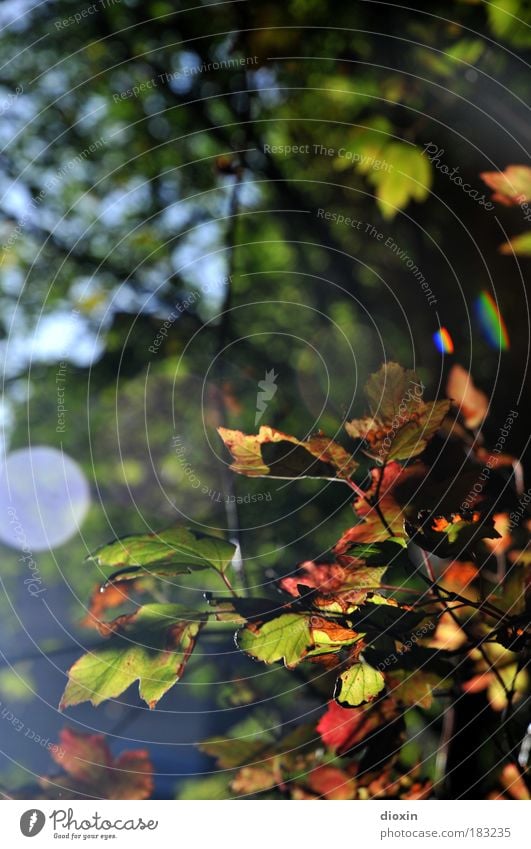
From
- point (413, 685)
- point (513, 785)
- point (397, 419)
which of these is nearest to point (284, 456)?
point (397, 419)

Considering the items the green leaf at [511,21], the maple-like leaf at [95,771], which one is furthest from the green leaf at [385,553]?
the green leaf at [511,21]


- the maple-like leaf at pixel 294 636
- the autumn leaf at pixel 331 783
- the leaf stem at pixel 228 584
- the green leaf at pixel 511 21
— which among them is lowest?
the autumn leaf at pixel 331 783

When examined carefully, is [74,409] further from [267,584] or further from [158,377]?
[267,584]

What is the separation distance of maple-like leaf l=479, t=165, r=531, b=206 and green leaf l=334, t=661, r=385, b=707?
1.18 feet

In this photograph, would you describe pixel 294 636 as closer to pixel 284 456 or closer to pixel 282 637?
pixel 282 637

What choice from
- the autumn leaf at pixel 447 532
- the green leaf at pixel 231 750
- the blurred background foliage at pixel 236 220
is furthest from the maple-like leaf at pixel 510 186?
the green leaf at pixel 231 750

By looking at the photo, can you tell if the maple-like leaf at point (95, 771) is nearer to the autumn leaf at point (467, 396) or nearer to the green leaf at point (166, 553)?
the green leaf at point (166, 553)

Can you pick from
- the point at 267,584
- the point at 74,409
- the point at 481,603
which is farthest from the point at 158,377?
the point at 481,603

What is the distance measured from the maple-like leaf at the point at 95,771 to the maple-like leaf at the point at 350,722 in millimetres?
131

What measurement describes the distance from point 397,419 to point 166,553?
0.19 meters

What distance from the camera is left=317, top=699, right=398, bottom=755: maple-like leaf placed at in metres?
0.51

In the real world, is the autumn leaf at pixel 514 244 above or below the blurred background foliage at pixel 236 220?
below

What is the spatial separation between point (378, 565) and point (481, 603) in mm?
85

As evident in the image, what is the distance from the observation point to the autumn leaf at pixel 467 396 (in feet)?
Result: 1.74
